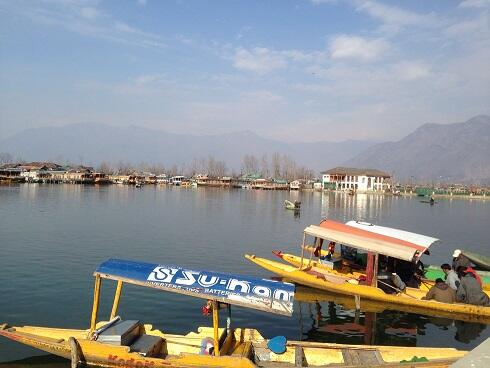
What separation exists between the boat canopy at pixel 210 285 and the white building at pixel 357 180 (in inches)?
5222

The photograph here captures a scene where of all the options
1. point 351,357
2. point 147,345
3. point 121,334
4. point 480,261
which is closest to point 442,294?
point 480,261

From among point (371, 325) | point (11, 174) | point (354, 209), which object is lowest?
point (371, 325)

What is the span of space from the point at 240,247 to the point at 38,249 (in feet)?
45.6

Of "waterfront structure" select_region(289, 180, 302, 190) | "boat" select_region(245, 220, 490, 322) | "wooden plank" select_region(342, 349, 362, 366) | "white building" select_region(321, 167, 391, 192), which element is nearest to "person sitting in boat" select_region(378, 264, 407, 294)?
"boat" select_region(245, 220, 490, 322)

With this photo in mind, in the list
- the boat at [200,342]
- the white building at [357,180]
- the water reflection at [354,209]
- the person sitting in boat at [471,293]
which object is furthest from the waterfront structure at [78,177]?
the boat at [200,342]

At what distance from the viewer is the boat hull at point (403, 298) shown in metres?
17.5

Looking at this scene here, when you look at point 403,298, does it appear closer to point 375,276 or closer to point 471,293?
point 375,276

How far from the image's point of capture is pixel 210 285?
437 inches

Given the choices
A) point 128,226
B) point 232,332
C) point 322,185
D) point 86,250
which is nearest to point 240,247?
point 86,250

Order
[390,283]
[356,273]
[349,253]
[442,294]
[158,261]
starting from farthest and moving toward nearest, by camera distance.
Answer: [158,261] → [349,253] → [356,273] → [390,283] → [442,294]

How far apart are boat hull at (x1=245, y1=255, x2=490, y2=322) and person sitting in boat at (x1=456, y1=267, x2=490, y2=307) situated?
1.02 feet

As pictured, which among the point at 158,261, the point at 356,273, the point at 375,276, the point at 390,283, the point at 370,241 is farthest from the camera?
the point at 158,261

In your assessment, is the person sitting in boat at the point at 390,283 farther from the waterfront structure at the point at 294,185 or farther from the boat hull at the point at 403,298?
the waterfront structure at the point at 294,185

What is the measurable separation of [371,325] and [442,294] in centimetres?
329
